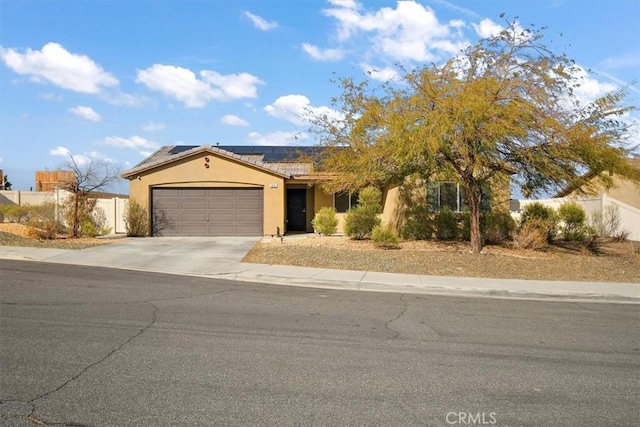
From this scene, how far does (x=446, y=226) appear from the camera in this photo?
20.7 meters

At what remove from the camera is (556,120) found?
14.7 meters

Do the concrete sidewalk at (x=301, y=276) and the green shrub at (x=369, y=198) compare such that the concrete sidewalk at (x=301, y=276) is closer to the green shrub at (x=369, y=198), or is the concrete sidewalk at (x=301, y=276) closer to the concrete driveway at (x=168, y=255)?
the concrete driveway at (x=168, y=255)

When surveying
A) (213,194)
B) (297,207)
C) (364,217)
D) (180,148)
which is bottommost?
(364,217)

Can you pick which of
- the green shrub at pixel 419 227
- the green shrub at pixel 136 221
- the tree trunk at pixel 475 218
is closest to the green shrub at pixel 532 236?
the tree trunk at pixel 475 218

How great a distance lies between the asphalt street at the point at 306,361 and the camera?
448cm

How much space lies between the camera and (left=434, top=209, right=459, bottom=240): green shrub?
2066 cm

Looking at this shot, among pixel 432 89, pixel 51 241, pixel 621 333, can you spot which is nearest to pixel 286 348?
pixel 621 333

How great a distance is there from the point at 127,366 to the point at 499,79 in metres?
13.4

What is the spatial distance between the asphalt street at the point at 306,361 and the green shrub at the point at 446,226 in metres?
10.6

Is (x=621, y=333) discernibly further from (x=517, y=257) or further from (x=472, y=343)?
(x=517, y=257)

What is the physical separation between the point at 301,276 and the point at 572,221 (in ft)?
45.5

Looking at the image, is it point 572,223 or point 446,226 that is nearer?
point 446,226

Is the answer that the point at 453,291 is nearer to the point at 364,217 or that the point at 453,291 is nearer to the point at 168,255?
the point at 364,217

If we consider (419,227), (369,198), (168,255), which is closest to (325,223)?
(369,198)
